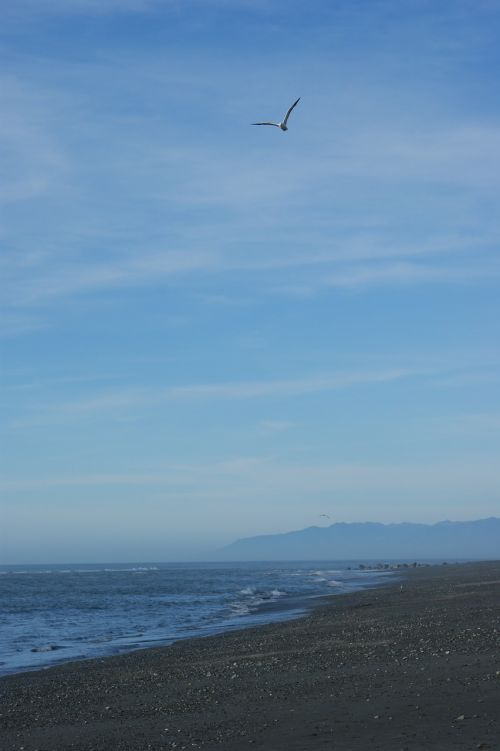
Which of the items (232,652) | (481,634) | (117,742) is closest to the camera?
(117,742)

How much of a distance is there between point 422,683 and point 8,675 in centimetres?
1409

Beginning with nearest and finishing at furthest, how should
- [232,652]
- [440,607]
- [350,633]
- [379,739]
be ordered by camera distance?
1. [379,739]
2. [232,652]
3. [350,633]
4. [440,607]

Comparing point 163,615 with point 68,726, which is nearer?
point 68,726

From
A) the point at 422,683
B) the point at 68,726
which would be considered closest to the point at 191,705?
the point at 68,726

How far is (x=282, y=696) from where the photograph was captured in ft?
55.0

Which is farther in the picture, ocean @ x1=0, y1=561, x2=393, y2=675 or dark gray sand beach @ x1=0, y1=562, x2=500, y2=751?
ocean @ x1=0, y1=561, x2=393, y2=675

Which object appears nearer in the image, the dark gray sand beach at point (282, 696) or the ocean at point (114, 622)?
the dark gray sand beach at point (282, 696)

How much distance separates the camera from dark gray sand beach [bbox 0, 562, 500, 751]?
540 inches

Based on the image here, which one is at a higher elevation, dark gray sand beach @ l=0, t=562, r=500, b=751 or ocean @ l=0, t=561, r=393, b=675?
dark gray sand beach @ l=0, t=562, r=500, b=751

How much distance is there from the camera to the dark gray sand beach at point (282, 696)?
13711 millimetres

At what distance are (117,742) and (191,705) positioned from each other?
2807 millimetres

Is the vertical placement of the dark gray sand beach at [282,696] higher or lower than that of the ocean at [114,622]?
higher

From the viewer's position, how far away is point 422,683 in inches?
658

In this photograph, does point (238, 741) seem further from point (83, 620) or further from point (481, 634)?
point (83, 620)
